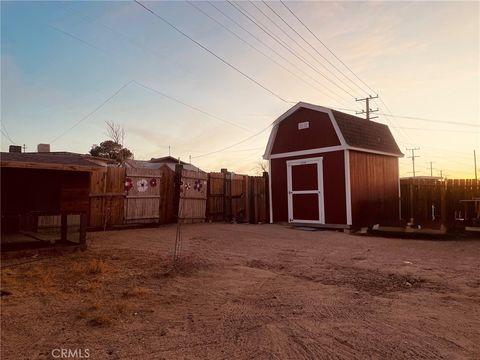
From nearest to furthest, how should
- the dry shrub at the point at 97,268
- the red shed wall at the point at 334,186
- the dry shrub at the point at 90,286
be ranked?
the dry shrub at the point at 90,286 < the dry shrub at the point at 97,268 < the red shed wall at the point at 334,186

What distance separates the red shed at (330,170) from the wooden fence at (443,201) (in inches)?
43.0

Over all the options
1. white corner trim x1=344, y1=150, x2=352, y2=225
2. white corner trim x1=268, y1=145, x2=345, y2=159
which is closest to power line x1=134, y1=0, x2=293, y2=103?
white corner trim x1=268, y1=145, x2=345, y2=159

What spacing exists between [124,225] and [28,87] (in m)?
6.33

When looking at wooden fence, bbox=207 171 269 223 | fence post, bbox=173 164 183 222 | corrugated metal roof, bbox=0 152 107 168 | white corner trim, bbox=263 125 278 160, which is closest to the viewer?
corrugated metal roof, bbox=0 152 107 168

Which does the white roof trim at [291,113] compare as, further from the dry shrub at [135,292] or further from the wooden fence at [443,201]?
the dry shrub at [135,292]

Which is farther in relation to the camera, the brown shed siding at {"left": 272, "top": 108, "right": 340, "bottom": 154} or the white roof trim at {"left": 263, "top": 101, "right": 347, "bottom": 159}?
the brown shed siding at {"left": 272, "top": 108, "right": 340, "bottom": 154}

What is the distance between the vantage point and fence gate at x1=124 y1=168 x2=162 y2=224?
12.3 meters

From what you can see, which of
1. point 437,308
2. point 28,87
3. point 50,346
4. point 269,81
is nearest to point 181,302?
point 50,346

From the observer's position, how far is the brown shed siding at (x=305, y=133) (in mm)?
13023

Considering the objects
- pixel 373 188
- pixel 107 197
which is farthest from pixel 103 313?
pixel 373 188

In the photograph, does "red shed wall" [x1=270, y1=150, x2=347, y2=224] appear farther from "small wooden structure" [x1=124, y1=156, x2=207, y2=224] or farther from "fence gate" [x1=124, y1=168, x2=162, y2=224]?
"fence gate" [x1=124, y1=168, x2=162, y2=224]

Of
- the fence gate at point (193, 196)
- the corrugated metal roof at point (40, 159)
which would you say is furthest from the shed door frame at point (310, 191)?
the corrugated metal roof at point (40, 159)

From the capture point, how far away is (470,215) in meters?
11.6

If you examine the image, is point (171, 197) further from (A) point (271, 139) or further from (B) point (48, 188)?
(B) point (48, 188)
